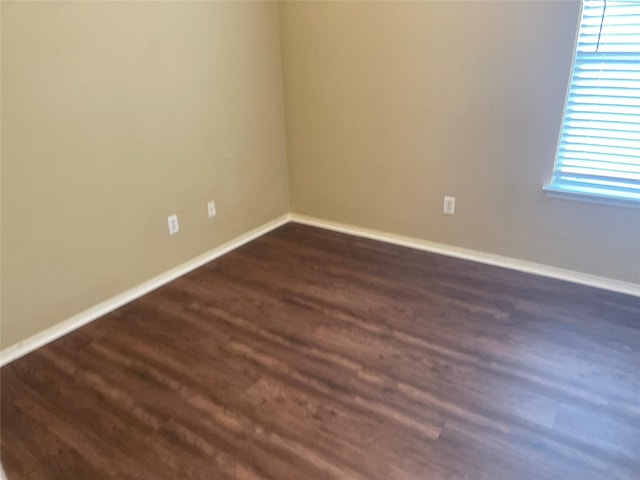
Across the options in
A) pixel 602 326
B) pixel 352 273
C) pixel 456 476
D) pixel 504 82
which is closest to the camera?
pixel 456 476

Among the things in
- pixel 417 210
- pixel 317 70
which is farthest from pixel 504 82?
pixel 317 70

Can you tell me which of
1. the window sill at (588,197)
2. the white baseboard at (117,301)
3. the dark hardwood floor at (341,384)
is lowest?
the dark hardwood floor at (341,384)

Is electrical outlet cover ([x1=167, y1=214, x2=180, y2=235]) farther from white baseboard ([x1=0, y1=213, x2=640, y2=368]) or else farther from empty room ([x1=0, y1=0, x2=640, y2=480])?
white baseboard ([x1=0, y1=213, x2=640, y2=368])

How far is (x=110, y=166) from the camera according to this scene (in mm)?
2568

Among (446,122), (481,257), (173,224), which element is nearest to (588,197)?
(481,257)

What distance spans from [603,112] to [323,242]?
1855mm

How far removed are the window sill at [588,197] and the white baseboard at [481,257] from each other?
0.44 metres

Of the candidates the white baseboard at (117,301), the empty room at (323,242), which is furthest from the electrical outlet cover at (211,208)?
the white baseboard at (117,301)

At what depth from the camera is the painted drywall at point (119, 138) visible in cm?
220

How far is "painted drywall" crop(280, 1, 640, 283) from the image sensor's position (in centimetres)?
264

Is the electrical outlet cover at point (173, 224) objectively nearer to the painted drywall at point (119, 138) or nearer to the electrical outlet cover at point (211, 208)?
the painted drywall at point (119, 138)

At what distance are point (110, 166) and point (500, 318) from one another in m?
2.17

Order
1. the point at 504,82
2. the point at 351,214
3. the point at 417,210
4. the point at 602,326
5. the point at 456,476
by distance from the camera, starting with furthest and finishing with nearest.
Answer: the point at 351,214 < the point at 417,210 < the point at 504,82 < the point at 602,326 < the point at 456,476

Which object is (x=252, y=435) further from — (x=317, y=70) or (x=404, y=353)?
(x=317, y=70)
